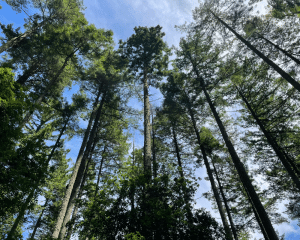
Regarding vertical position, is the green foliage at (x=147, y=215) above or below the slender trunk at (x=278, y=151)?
below

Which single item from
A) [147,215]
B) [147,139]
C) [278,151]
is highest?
[278,151]

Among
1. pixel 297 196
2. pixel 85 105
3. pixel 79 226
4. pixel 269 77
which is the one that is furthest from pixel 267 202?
A: pixel 85 105

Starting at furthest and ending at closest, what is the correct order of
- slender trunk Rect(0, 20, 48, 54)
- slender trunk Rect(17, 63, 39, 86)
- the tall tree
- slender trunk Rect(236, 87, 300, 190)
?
1. the tall tree
2. slender trunk Rect(17, 63, 39, 86)
3. slender trunk Rect(0, 20, 48, 54)
4. slender trunk Rect(236, 87, 300, 190)

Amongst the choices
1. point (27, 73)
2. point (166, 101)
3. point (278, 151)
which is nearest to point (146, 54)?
point (166, 101)

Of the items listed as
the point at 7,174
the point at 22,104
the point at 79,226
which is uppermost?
the point at 22,104

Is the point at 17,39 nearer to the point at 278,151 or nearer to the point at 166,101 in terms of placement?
the point at 166,101

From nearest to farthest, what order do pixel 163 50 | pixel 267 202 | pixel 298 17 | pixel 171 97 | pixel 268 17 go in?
pixel 298 17 < pixel 268 17 < pixel 171 97 < pixel 267 202 < pixel 163 50

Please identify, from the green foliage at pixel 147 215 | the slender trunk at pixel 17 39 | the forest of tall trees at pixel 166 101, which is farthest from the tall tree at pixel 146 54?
the green foliage at pixel 147 215

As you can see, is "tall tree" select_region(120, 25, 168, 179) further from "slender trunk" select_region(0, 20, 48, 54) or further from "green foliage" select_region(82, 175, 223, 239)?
"green foliage" select_region(82, 175, 223, 239)

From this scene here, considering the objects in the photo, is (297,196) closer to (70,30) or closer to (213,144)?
(213,144)

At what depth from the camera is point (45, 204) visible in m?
15.7

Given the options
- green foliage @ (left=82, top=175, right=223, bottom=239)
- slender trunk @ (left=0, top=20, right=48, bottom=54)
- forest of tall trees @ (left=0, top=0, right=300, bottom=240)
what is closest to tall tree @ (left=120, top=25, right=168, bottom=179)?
forest of tall trees @ (left=0, top=0, right=300, bottom=240)

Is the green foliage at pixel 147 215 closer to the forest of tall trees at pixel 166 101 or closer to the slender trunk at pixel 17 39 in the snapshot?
the forest of tall trees at pixel 166 101

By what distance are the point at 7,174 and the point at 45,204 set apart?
13779 mm
